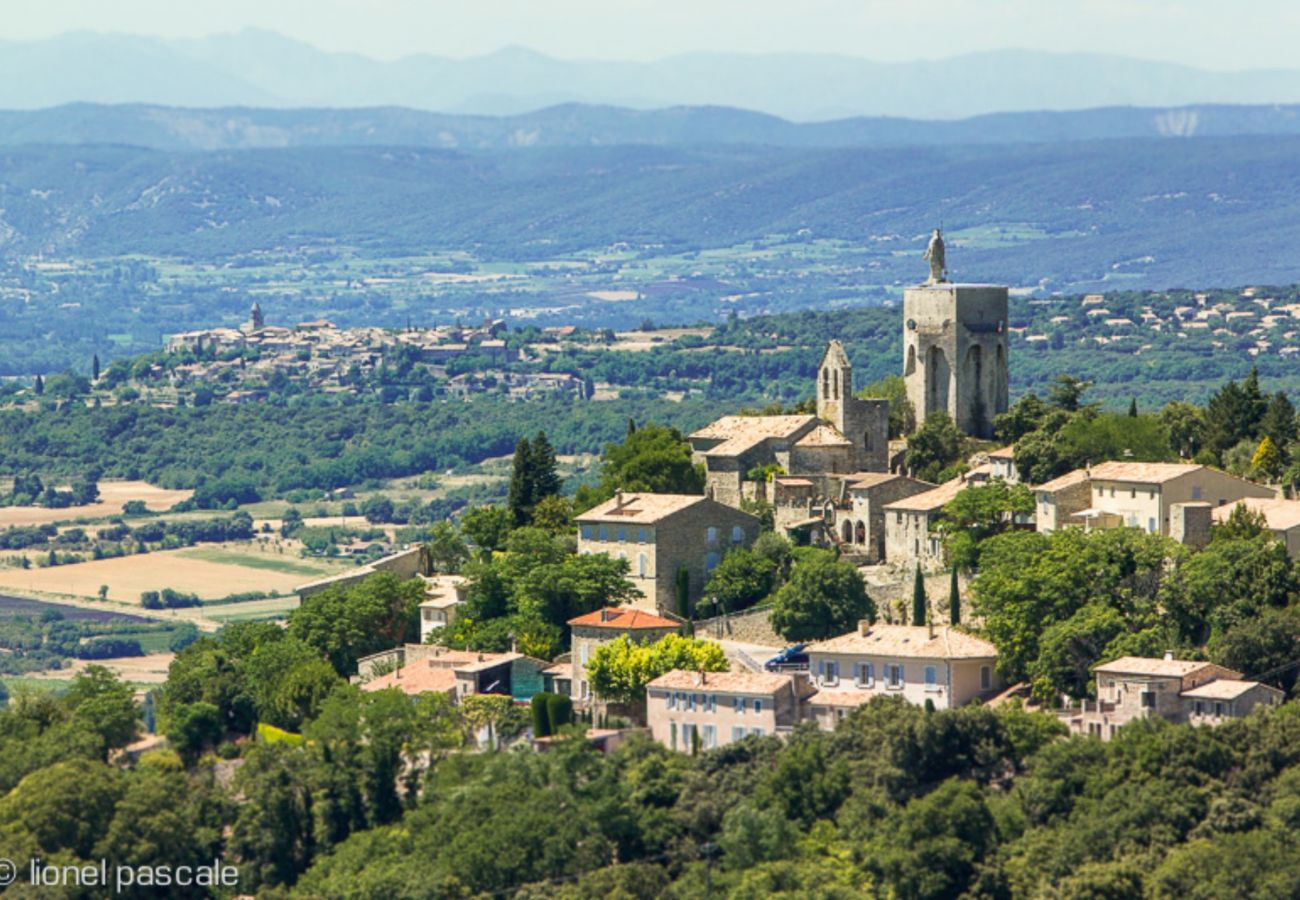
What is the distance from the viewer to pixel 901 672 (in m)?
53.2

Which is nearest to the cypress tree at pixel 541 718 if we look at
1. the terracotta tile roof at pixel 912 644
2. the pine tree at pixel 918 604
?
→ the terracotta tile roof at pixel 912 644

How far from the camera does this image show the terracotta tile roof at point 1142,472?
58719 mm

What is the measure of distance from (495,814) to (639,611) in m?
9.78

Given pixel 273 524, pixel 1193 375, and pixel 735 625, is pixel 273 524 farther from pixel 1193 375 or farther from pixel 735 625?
pixel 735 625

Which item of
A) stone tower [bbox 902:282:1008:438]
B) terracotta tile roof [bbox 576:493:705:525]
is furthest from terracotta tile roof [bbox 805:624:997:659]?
stone tower [bbox 902:282:1008:438]

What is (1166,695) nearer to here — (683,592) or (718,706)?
(718,706)

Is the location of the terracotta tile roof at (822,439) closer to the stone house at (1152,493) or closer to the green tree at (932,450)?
the green tree at (932,450)

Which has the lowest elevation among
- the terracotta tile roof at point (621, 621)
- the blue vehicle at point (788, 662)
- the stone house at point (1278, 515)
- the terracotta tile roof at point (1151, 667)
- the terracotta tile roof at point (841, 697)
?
the blue vehicle at point (788, 662)

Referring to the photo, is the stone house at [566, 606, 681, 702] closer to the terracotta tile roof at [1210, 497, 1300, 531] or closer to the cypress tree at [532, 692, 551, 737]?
the cypress tree at [532, 692, 551, 737]

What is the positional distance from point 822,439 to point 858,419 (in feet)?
5.03

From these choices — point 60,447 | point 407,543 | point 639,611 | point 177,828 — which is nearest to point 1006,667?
point 639,611

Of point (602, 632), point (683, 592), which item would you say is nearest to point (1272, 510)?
point (683, 592)

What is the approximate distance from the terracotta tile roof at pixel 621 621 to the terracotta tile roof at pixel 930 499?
6234 mm

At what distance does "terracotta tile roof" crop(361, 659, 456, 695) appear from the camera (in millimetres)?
56688
